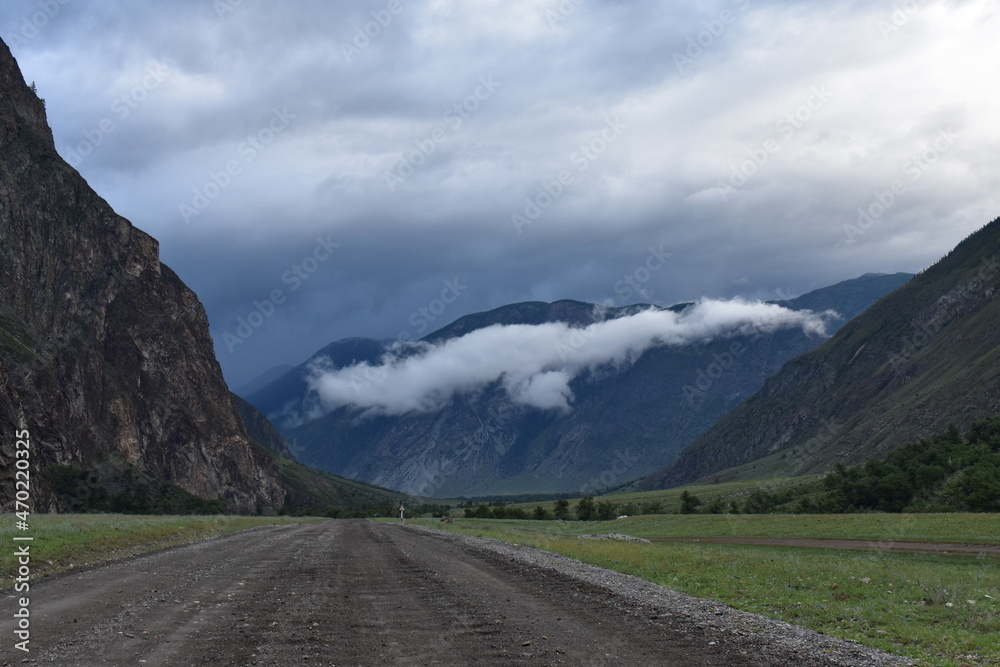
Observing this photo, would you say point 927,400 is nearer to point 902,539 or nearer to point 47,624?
point 902,539

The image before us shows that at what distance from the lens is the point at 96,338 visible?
162000 millimetres

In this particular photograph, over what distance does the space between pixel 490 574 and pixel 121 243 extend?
177 metres

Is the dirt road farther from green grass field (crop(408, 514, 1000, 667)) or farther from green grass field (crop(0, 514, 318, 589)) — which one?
green grass field (crop(0, 514, 318, 589))

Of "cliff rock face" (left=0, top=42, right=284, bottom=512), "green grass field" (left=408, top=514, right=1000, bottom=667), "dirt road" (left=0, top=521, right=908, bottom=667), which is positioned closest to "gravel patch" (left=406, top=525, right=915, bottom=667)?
"dirt road" (left=0, top=521, right=908, bottom=667)

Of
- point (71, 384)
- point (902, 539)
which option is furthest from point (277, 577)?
point (71, 384)

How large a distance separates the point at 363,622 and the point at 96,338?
169 meters

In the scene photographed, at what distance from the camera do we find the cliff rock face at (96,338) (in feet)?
442

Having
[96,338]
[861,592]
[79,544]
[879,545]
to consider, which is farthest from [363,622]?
[96,338]

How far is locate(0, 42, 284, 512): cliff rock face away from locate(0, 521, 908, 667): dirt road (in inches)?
4475

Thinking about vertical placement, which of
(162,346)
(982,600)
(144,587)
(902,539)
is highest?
(162,346)

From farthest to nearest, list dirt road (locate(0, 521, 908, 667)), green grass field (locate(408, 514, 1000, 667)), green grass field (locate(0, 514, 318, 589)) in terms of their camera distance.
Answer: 1. green grass field (locate(0, 514, 318, 589))
2. green grass field (locate(408, 514, 1000, 667))
3. dirt road (locate(0, 521, 908, 667))

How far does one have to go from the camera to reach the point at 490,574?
2414 cm

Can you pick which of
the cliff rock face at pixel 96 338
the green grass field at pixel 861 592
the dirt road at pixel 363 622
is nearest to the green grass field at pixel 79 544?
the dirt road at pixel 363 622

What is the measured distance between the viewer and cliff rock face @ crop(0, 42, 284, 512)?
13462 centimetres
